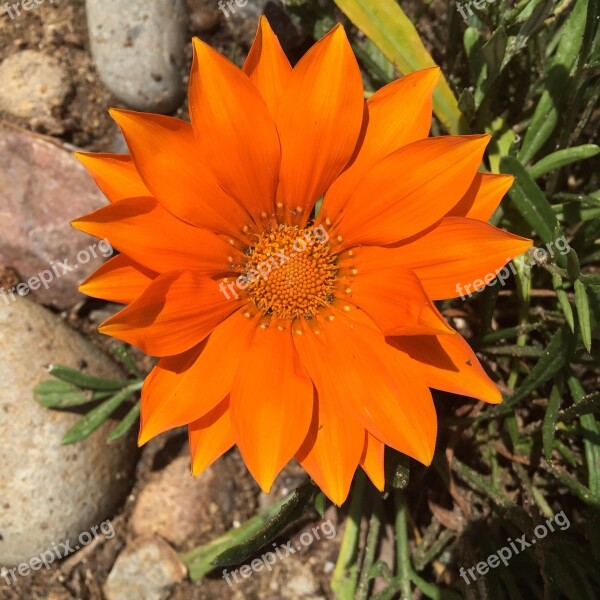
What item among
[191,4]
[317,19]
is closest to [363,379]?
[317,19]

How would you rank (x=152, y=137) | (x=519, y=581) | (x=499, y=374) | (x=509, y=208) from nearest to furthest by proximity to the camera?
(x=152, y=137), (x=509, y=208), (x=499, y=374), (x=519, y=581)

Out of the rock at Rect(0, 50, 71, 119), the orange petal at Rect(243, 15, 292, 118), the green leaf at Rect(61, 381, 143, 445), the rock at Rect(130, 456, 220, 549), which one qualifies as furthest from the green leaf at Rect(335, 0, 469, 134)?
the rock at Rect(130, 456, 220, 549)

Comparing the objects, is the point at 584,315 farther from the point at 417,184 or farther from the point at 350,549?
the point at 350,549

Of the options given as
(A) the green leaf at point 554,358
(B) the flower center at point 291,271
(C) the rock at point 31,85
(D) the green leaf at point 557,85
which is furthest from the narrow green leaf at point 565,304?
(C) the rock at point 31,85

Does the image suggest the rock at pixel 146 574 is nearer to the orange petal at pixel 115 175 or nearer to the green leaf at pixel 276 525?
the green leaf at pixel 276 525

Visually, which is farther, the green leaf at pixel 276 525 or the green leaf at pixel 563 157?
the green leaf at pixel 563 157

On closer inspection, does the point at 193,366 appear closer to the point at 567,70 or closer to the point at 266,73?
the point at 266,73

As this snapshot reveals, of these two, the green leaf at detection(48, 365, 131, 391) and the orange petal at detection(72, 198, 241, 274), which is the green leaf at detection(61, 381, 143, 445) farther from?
the orange petal at detection(72, 198, 241, 274)
